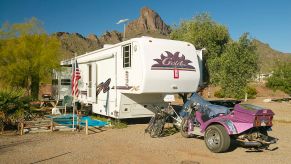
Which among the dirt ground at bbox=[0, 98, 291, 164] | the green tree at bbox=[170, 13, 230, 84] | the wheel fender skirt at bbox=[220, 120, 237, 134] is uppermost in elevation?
the green tree at bbox=[170, 13, 230, 84]

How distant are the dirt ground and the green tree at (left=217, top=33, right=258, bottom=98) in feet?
48.6

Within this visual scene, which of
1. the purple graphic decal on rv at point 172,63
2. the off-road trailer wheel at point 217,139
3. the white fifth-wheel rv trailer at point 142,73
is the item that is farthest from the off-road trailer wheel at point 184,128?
the purple graphic decal on rv at point 172,63

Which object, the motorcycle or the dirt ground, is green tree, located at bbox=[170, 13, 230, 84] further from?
the motorcycle

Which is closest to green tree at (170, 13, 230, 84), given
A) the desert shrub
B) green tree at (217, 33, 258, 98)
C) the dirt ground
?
green tree at (217, 33, 258, 98)

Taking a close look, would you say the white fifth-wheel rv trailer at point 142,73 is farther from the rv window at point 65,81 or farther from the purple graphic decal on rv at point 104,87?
the rv window at point 65,81

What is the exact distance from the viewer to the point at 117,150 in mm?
9211

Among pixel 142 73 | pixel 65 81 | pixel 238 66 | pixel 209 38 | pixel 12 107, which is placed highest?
pixel 209 38

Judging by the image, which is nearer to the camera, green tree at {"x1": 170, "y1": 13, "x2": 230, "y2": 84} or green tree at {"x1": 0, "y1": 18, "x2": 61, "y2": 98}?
green tree at {"x1": 0, "y1": 18, "x2": 61, "y2": 98}

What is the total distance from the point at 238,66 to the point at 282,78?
6755mm

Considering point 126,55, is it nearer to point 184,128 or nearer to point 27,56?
point 184,128

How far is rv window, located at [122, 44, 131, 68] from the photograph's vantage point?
41.5 ft

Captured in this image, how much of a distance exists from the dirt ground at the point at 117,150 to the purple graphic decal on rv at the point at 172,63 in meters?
2.50

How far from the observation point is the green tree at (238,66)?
85.7 feet

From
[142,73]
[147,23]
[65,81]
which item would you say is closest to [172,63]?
[142,73]
